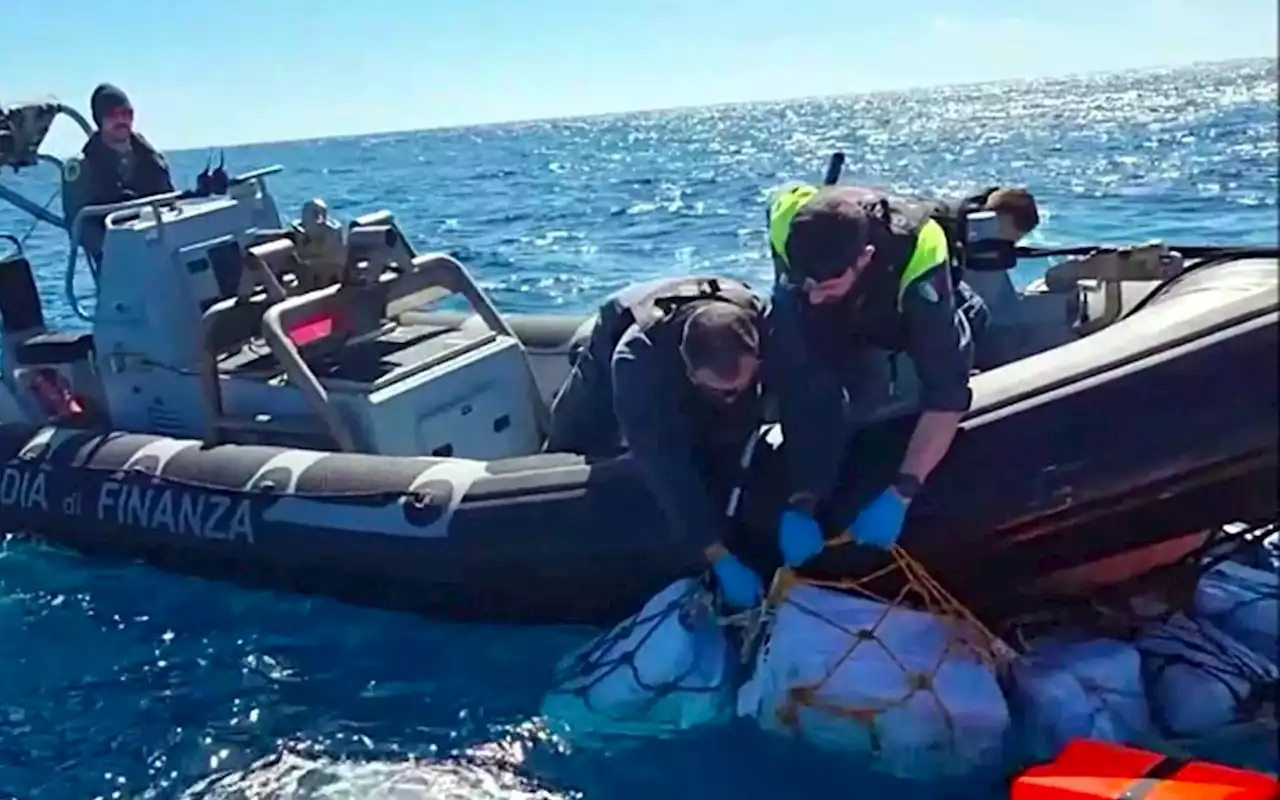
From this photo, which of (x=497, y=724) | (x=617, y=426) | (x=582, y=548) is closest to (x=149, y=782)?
(x=497, y=724)

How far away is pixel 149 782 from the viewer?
4.52 m

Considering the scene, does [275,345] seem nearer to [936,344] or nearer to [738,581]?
[738,581]

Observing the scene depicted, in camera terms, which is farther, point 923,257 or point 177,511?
point 177,511

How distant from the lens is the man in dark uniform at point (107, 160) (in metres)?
6.97

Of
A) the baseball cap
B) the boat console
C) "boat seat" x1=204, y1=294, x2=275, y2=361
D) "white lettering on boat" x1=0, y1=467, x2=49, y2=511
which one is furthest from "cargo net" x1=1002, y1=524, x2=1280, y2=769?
"white lettering on boat" x1=0, y1=467, x2=49, y2=511

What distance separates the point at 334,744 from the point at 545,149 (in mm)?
44811

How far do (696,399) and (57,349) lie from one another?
11.9 feet

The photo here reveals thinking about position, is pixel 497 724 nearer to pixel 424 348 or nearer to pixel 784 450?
pixel 784 450

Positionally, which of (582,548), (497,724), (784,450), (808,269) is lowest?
(497,724)

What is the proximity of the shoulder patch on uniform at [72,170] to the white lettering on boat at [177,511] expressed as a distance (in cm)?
174

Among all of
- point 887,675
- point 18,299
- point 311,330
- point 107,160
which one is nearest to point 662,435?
point 887,675

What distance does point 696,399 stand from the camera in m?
4.53

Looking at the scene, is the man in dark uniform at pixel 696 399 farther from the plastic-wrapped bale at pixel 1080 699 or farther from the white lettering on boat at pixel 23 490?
the white lettering on boat at pixel 23 490

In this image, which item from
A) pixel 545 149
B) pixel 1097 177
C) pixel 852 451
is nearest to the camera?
pixel 852 451
